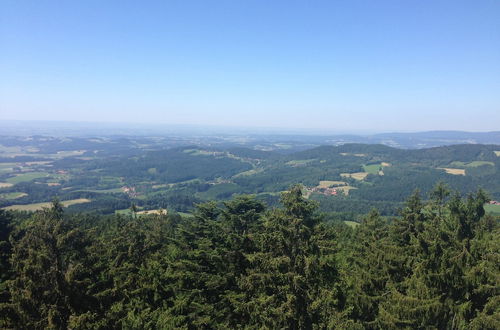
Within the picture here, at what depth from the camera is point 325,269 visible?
14148 mm

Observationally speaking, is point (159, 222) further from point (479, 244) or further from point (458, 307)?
point (479, 244)

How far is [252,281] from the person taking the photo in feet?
45.0

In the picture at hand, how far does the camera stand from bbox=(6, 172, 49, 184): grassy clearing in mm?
158075

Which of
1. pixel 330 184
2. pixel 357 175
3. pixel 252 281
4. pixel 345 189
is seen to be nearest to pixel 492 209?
pixel 345 189

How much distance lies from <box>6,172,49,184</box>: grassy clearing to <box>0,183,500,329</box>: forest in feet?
578

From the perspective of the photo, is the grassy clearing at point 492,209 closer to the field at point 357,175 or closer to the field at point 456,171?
the field at point 456,171

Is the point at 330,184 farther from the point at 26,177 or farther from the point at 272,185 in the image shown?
the point at 26,177

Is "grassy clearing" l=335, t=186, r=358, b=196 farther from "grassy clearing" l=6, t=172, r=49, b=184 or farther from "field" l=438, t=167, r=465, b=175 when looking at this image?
"grassy clearing" l=6, t=172, r=49, b=184

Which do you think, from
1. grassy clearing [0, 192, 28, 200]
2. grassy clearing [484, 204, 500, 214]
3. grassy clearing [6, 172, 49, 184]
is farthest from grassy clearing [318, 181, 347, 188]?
grassy clearing [6, 172, 49, 184]

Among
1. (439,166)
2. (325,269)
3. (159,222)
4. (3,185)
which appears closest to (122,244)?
(159,222)

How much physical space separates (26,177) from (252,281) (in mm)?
197151

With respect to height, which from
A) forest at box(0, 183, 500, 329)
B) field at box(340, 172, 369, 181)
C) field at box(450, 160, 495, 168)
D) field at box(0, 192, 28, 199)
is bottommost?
field at box(0, 192, 28, 199)

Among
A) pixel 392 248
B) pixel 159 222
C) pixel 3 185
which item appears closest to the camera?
pixel 392 248

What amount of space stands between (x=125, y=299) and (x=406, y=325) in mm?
13396
